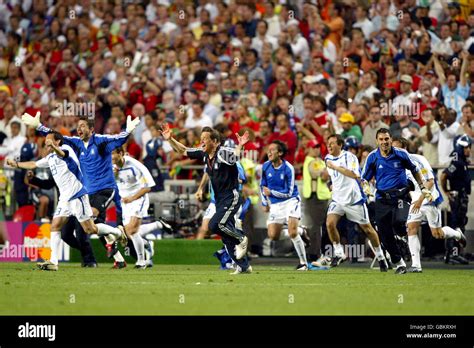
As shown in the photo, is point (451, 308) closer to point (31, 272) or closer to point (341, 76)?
point (31, 272)

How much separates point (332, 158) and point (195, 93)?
6.75 m

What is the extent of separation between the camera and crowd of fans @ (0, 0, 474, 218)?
942 inches

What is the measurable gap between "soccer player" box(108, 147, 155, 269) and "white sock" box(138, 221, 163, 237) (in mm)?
723

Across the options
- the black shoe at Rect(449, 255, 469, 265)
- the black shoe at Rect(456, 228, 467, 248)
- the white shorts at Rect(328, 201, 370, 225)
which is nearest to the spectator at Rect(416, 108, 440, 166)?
the black shoe at Rect(449, 255, 469, 265)

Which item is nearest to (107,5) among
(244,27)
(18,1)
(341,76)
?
(18,1)

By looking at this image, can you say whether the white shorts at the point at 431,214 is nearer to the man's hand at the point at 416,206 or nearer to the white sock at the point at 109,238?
the man's hand at the point at 416,206

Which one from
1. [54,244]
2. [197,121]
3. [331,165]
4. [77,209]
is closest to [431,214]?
[331,165]

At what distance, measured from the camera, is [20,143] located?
89.4 ft

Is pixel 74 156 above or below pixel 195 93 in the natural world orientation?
below

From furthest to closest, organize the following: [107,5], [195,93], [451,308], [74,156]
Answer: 1. [107,5]
2. [195,93]
3. [74,156]
4. [451,308]

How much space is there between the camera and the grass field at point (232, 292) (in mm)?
12828

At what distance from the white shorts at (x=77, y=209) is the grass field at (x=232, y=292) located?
99 centimetres

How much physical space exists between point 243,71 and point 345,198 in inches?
284

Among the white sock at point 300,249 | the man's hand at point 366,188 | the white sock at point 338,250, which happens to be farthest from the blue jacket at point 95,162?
the man's hand at point 366,188
